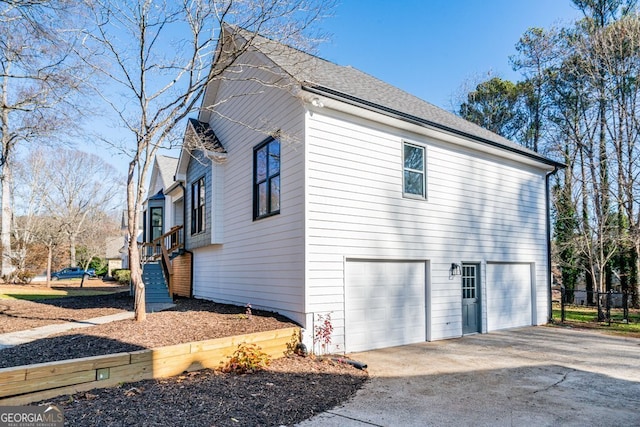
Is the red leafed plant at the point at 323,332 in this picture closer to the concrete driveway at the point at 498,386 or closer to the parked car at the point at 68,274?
the concrete driveway at the point at 498,386

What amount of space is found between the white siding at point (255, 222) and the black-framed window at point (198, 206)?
2.67ft

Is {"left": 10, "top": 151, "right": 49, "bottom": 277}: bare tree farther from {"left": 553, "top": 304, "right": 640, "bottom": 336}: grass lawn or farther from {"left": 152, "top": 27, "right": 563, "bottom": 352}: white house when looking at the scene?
{"left": 553, "top": 304, "right": 640, "bottom": 336}: grass lawn

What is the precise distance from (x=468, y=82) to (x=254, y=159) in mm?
20892

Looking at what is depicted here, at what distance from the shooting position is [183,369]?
5512 mm

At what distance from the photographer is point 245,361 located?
5.80 meters

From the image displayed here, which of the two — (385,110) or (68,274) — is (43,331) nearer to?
(385,110)

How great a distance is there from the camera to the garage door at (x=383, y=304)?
7.88 m

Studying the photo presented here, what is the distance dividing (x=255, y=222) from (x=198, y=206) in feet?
15.0

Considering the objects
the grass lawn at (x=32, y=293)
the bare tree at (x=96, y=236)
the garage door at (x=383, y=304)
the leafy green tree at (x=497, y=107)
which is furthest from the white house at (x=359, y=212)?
the bare tree at (x=96, y=236)

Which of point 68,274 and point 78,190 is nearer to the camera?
point 68,274

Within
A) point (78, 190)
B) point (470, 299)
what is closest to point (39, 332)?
point (470, 299)

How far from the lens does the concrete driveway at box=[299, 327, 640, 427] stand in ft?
14.5

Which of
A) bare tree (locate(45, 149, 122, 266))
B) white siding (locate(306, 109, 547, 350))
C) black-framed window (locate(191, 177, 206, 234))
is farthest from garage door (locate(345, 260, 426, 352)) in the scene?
bare tree (locate(45, 149, 122, 266))

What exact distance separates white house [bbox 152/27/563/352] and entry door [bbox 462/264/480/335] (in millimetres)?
42
